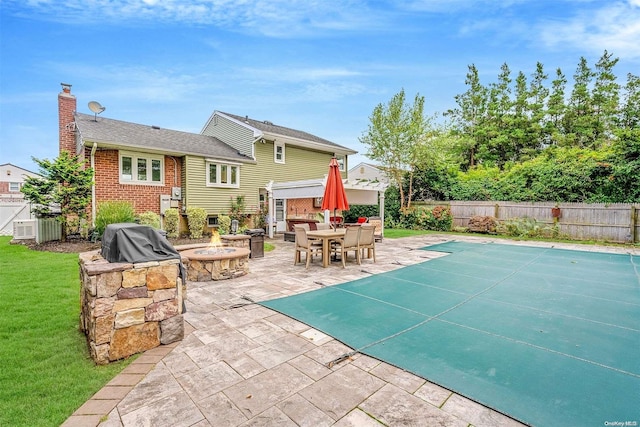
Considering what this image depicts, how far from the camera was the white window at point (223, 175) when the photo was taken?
13461 mm

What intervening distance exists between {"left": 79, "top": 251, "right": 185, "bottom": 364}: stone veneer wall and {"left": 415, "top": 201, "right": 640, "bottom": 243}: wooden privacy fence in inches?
616

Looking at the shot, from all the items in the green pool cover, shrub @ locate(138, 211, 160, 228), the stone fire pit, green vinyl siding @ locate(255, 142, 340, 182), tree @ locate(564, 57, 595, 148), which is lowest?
the green pool cover

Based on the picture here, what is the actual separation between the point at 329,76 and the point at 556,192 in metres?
12.2

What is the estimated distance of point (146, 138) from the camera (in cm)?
1241

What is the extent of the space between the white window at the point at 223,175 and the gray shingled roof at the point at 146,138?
46 cm

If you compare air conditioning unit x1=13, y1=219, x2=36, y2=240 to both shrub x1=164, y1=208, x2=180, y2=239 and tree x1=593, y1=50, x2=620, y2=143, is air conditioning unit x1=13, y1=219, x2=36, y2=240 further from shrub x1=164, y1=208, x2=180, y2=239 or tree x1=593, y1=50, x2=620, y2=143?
tree x1=593, y1=50, x2=620, y2=143

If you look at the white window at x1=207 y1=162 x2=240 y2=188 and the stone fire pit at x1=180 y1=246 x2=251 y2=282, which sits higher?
the white window at x1=207 y1=162 x2=240 y2=188

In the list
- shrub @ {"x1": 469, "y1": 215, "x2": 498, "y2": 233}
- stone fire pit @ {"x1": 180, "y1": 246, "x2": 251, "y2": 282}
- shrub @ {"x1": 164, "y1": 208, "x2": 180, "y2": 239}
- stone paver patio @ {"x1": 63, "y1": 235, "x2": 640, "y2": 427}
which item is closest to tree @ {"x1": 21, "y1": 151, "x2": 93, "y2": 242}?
shrub @ {"x1": 164, "y1": 208, "x2": 180, "y2": 239}

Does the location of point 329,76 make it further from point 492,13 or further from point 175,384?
point 175,384

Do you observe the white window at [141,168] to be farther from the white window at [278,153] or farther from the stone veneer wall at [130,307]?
the stone veneer wall at [130,307]

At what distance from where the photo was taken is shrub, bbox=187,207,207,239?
12102 mm

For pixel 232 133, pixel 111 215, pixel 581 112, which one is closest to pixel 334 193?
pixel 111 215

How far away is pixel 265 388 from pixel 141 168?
11898 mm

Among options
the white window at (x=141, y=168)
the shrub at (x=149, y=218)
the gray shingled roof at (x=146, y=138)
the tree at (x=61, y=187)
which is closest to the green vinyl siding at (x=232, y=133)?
the gray shingled roof at (x=146, y=138)
